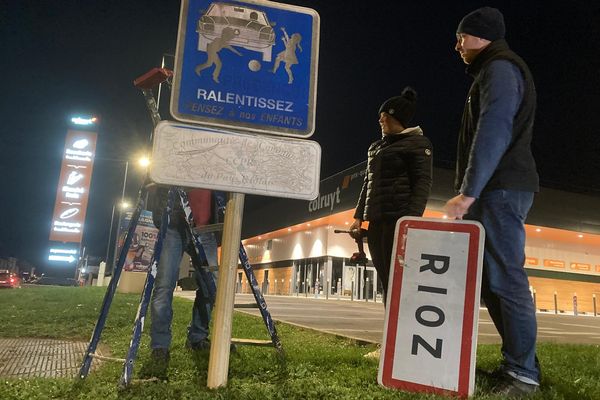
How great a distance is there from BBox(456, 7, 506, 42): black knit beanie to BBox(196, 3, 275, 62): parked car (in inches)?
48.0

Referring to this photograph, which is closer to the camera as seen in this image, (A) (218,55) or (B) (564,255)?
(A) (218,55)

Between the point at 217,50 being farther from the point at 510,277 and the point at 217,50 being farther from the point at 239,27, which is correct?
the point at 510,277

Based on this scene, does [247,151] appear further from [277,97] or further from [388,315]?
[388,315]

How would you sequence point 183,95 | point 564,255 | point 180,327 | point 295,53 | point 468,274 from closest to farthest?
point 468,274, point 183,95, point 295,53, point 180,327, point 564,255

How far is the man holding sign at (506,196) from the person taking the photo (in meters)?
2.42

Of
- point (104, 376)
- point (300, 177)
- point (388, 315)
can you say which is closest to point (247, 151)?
point (300, 177)

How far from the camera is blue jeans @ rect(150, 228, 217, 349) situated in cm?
326

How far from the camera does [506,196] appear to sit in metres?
2.51

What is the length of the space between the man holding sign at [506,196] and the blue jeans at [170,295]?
6.40 ft

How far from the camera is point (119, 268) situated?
A: 294cm

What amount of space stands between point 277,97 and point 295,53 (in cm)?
32

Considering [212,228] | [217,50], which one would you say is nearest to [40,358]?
[212,228]

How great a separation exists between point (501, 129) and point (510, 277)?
801 mm

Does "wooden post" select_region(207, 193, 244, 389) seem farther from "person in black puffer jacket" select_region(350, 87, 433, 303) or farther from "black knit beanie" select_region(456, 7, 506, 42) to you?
"black knit beanie" select_region(456, 7, 506, 42)
